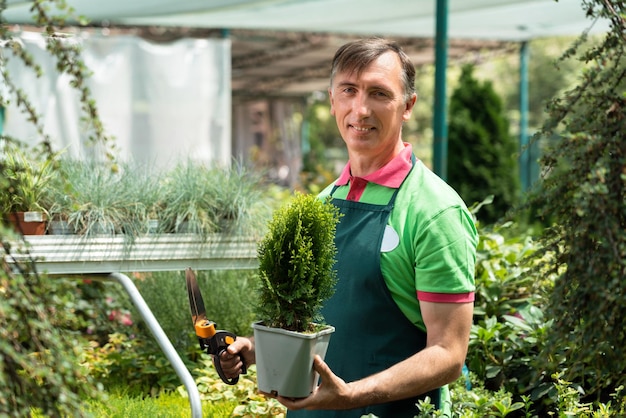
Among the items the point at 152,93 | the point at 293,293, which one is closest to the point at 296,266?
the point at 293,293

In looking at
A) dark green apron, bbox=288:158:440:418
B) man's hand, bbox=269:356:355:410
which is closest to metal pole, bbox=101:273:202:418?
dark green apron, bbox=288:158:440:418

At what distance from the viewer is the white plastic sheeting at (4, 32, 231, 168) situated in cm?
830

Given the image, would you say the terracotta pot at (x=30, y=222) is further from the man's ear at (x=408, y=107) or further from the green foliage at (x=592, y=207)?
the green foliage at (x=592, y=207)

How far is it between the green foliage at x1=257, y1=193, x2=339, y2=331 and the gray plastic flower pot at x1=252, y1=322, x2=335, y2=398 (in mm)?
34

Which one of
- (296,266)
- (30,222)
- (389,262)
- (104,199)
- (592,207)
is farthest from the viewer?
(104,199)

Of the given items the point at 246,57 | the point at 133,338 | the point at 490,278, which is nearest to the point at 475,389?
the point at 490,278

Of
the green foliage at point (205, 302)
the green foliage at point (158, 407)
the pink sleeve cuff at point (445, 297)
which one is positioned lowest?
the green foliage at point (158, 407)

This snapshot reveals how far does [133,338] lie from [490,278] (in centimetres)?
190

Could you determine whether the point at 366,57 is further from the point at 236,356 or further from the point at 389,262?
the point at 236,356

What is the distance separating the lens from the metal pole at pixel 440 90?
5516 millimetres

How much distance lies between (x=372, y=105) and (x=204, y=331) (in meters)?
0.71

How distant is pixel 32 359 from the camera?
1257 mm

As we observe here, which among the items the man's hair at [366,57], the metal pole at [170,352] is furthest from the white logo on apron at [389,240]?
the metal pole at [170,352]

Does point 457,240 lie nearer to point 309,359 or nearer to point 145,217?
point 309,359
